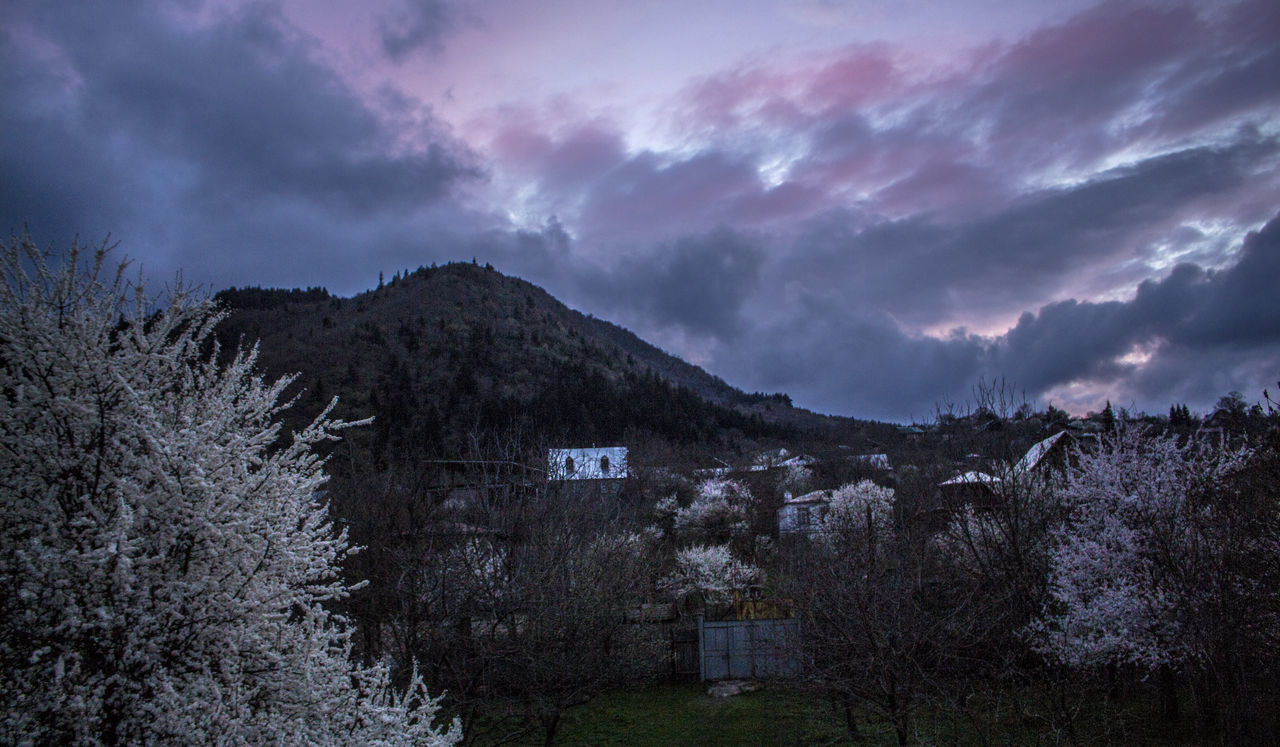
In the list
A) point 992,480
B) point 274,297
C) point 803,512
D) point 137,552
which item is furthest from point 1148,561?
point 274,297

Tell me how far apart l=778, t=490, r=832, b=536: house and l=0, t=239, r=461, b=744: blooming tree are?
33014mm

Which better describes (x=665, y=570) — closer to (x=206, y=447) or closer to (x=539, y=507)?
(x=539, y=507)

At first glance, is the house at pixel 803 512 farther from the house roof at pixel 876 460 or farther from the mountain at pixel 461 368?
the mountain at pixel 461 368

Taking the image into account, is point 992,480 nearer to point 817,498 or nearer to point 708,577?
point 708,577

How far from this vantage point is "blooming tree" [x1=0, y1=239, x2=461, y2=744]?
11.0ft

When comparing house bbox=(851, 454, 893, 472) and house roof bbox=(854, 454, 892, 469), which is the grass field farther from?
house roof bbox=(854, 454, 892, 469)

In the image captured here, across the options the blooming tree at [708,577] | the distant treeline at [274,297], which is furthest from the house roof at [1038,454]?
the distant treeline at [274,297]

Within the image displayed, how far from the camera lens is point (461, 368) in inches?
3748

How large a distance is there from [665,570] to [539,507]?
16.9 meters

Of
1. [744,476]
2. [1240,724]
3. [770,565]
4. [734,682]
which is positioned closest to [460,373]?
[744,476]

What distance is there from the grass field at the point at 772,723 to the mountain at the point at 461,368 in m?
32.5

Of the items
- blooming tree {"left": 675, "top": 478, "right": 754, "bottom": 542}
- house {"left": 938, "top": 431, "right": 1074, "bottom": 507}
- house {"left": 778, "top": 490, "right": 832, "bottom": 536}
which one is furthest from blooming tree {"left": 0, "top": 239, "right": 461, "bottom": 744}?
blooming tree {"left": 675, "top": 478, "right": 754, "bottom": 542}

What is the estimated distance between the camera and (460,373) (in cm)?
9156

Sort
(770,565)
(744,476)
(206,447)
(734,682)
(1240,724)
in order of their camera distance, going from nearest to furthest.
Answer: (206,447) → (1240,724) → (734,682) → (770,565) → (744,476)
